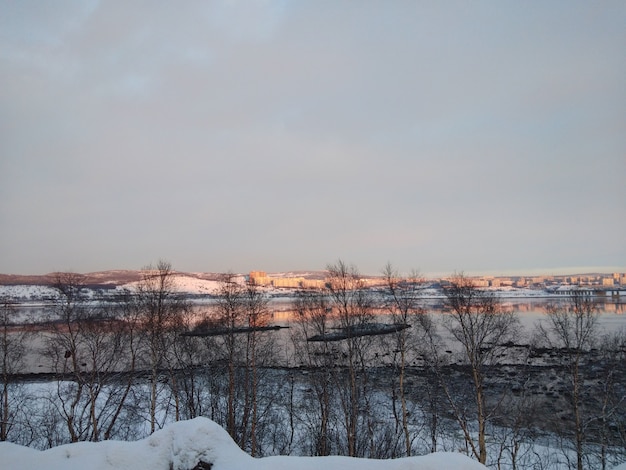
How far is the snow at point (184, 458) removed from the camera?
538cm

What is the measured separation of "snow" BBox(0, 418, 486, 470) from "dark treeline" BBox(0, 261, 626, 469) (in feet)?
39.6

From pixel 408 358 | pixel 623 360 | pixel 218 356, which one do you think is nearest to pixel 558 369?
pixel 623 360

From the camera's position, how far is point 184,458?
18.6ft

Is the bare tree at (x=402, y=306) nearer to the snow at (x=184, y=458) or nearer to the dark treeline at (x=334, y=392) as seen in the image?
the dark treeline at (x=334, y=392)

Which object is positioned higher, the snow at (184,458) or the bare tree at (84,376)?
the snow at (184,458)

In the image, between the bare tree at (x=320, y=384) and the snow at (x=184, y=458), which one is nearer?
the snow at (x=184, y=458)

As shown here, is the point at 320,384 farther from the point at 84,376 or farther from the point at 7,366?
the point at 7,366

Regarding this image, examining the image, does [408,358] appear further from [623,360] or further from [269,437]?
[269,437]

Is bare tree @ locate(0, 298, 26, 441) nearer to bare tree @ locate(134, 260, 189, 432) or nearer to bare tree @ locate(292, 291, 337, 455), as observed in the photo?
bare tree @ locate(134, 260, 189, 432)

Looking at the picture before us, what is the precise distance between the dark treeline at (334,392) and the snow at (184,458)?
12069 mm

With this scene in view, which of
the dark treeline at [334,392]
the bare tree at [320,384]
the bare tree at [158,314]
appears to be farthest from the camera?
the bare tree at [158,314]

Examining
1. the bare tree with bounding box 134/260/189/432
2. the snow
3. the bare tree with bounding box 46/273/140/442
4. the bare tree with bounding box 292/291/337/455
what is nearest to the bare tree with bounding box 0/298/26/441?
the bare tree with bounding box 46/273/140/442

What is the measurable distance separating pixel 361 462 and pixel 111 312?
92.9 feet

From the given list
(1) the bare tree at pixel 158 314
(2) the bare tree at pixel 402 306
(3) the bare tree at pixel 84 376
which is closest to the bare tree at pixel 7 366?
(3) the bare tree at pixel 84 376
